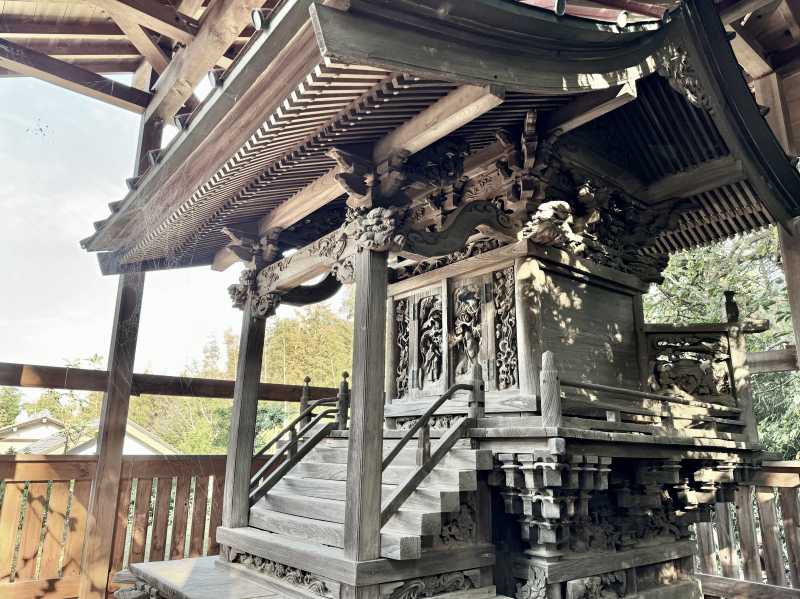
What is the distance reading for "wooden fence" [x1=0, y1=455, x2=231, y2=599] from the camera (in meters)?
4.32

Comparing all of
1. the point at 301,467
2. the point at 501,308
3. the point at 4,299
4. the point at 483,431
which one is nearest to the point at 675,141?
the point at 501,308

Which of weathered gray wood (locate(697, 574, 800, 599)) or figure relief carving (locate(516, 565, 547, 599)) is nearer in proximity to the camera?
figure relief carving (locate(516, 565, 547, 599))

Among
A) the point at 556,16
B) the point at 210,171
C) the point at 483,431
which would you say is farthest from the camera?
the point at 483,431

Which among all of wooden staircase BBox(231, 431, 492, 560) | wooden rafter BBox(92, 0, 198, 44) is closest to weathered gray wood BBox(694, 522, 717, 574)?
wooden staircase BBox(231, 431, 492, 560)

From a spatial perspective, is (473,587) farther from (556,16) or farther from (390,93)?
(556,16)

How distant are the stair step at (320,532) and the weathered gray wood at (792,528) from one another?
4020 millimetres

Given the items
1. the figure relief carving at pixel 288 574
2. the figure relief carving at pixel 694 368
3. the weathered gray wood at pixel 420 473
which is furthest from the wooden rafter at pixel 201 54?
the figure relief carving at pixel 694 368

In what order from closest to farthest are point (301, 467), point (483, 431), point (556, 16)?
point (556, 16)
point (483, 431)
point (301, 467)

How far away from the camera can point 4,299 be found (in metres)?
5.95

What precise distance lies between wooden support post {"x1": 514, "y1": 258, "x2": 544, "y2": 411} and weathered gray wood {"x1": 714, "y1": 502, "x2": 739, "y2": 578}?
3198mm

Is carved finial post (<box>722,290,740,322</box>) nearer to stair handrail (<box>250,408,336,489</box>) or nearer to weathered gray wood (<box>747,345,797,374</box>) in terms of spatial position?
weathered gray wood (<box>747,345,797,374</box>)

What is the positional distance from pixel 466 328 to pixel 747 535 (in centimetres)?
360

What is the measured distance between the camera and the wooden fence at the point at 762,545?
16.1ft

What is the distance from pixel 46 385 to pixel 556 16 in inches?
187
